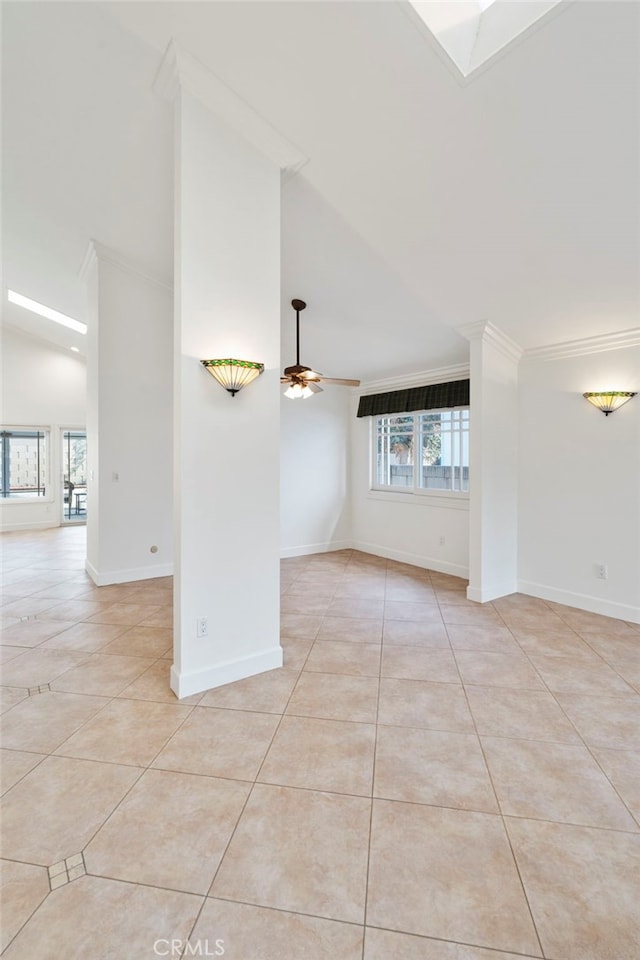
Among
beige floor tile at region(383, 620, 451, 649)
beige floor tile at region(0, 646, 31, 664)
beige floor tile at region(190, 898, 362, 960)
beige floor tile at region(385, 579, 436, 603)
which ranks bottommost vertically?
beige floor tile at region(190, 898, 362, 960)

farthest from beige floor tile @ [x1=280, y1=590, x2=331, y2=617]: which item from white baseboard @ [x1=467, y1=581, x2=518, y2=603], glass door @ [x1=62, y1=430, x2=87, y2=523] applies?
glass door @ [x1=62, y1=430, x2=87, y2=523]

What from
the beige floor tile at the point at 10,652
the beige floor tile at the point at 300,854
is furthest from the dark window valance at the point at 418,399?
the beige floor tile at the point at 10,652

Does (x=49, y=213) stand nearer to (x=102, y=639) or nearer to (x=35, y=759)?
(x=102, y=639)

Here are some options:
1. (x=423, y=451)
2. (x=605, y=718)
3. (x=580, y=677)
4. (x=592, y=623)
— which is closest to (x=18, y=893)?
(x=605, y=718)

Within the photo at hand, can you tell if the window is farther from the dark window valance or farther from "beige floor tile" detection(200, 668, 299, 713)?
"beige floor tile" detection(200, 668, 299, 713)

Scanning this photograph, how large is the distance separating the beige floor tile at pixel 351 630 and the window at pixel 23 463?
6918mm

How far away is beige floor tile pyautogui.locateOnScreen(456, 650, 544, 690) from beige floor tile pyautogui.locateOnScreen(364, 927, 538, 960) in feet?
4.86

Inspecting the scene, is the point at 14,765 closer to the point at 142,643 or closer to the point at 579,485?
the point at 142,643

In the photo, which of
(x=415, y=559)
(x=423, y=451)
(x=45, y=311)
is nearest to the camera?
(x=415, y=559)

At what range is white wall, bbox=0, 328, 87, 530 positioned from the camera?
7.48 m

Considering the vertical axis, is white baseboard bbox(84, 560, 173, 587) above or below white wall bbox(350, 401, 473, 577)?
below

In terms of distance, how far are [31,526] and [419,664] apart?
7699 millimetres

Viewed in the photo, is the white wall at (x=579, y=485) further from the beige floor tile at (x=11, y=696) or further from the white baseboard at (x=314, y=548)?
the beige floor tile at (x=11, y=696)

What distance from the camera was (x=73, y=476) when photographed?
328 inches
